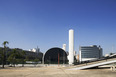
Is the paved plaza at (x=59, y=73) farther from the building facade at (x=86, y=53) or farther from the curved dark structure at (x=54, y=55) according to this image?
the building facade at (x=86, y=53)

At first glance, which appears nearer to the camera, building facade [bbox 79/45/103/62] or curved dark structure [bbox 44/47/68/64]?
curved dark structure [bbox 44/47/68/64]

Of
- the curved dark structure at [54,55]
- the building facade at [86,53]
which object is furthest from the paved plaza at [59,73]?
the building facade at [86,53]

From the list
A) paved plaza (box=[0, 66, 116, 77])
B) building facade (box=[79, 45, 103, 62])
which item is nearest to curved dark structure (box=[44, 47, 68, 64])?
building facade (box=[79, 45, 103, 62])

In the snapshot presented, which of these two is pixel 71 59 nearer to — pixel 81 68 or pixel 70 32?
pixel 70 32

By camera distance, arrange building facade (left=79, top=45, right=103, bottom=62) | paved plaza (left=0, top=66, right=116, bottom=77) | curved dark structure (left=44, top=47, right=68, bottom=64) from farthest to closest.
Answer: building facade (left=79, top=45, right=103, bottom=62), curved dark structure (left=44, top=47, right=68, bottom=64), paved plaza (left=0, top=66, right=116, bottom=77)

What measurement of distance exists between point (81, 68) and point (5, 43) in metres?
27.5

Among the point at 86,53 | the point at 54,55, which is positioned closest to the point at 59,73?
the point at 54,55

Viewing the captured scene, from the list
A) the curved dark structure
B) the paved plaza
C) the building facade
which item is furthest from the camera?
the building facade

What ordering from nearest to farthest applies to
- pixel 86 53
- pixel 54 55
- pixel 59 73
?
pixel 59 73
pixel 54 55
pixel 86 53

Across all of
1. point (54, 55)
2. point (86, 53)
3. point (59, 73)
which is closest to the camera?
point (59, 73)

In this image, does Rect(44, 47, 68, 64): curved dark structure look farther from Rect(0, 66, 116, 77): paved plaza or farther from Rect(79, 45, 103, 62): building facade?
Rect(0, 66, 116, 77): paved plaza

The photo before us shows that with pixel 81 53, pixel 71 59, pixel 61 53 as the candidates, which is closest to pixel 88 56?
pixel 81 53

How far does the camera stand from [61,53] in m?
102

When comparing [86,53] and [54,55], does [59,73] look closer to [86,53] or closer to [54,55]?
[54,55]
